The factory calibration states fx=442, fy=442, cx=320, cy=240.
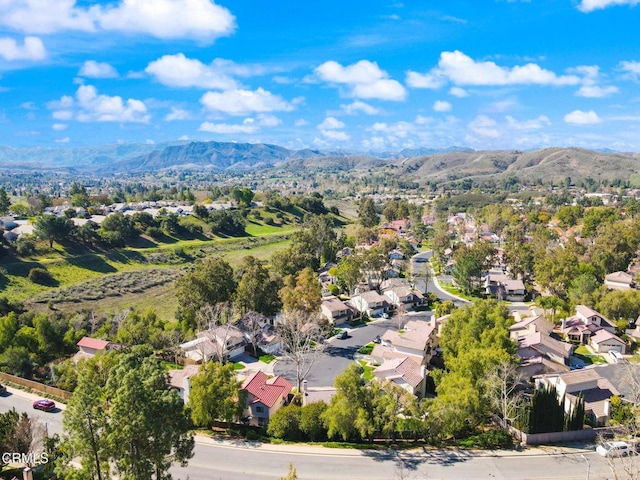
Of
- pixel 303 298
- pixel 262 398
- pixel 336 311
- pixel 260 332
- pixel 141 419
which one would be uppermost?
pixel 141 419

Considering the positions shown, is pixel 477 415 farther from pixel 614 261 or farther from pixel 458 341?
pixel 614 261

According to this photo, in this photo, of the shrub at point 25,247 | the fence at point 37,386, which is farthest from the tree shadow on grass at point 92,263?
the fence at point 37,386

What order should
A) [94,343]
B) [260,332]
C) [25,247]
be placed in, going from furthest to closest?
[25,247] → [260,332] → [94,343]

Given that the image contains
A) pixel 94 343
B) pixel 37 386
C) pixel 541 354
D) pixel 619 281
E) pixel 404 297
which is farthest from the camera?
pixel 619 281

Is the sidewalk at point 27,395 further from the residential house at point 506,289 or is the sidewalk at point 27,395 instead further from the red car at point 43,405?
the residential house at point 506,289

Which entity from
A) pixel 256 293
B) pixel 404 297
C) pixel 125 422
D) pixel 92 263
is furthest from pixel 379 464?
pixel 92 263

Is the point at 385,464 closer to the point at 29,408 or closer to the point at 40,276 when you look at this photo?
the point at 29,408

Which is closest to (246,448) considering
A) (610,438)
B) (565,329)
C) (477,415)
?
(477,415)

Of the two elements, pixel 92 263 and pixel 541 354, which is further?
pixel 92 263

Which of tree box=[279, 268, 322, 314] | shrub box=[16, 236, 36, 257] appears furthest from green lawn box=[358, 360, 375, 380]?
shrub box=[16, 236, 36, 257]
